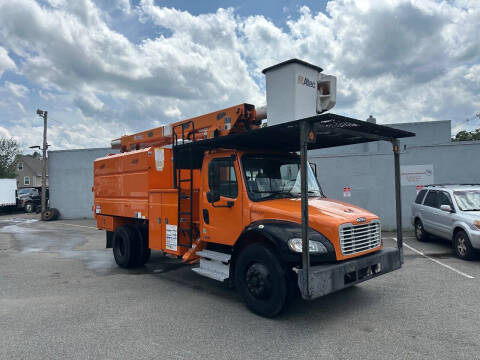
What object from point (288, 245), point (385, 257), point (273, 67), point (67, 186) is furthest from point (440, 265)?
point (67, 186)

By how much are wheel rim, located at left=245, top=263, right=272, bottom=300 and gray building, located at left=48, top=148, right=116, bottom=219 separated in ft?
61.3

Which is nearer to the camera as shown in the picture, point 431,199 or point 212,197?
point 212,197

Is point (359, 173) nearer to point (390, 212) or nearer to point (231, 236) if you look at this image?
point (390, 212)

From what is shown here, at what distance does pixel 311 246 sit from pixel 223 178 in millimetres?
1893

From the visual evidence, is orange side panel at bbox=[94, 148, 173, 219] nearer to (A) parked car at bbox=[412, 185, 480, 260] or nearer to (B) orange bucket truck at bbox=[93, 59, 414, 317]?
(B) orange bucket truck at bbox=[93, 59, 414, 317]

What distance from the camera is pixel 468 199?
8.93m

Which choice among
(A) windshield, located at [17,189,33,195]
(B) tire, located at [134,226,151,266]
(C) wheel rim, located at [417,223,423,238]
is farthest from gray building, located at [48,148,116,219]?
(C) wheel rim, located at [417,223,423,238]

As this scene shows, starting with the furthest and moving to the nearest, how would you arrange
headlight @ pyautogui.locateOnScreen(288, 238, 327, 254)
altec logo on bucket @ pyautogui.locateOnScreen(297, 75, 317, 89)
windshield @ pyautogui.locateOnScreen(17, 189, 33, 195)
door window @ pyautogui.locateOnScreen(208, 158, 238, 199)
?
windshield @ pyautogui.locateOnScreen(17, 189, 33, 195) → door window @ pyautogui.locateOnScreen(208, 158, 238, 199) → altec logo on bucket @ pyautogui.locateOnScreen(297, 75, 317, 89) → headlight @ pyautogui.locateOnScreen(288, 238, 327, 254)

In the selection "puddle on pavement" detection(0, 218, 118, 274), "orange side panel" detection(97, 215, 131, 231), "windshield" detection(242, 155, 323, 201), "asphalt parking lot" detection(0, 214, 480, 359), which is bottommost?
"puddle on pavement" detection(0, 218, 118, 274)

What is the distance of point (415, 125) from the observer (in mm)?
19312

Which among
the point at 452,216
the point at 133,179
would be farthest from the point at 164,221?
the point at 452,216

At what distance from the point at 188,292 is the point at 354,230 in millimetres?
3035

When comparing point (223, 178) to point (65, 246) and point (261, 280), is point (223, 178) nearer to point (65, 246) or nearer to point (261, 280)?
point (261, 280)

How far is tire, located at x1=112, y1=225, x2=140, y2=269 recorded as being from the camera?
305 inches
